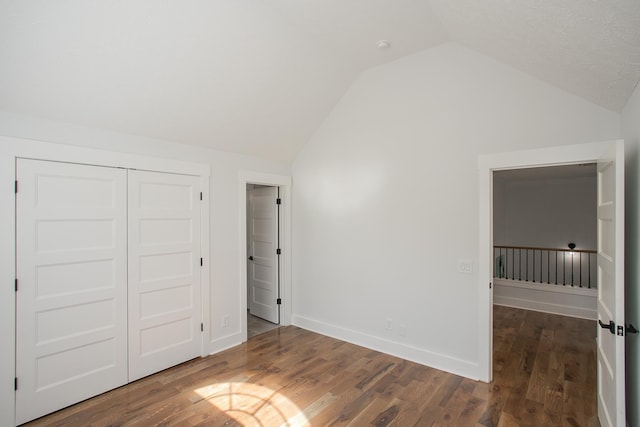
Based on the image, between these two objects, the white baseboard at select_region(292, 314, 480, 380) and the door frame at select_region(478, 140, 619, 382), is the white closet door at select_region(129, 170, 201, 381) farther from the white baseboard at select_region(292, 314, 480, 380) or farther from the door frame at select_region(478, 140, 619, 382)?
the door frame at select_region(478, 140, 619, 382)

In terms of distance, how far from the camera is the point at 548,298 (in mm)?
5539

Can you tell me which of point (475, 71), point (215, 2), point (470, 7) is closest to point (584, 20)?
point (470, 7)

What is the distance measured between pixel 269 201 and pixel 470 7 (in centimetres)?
364

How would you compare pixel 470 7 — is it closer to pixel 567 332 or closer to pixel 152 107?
pixel 152 107

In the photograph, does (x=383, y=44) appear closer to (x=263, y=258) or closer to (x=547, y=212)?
(x=263, y=258)

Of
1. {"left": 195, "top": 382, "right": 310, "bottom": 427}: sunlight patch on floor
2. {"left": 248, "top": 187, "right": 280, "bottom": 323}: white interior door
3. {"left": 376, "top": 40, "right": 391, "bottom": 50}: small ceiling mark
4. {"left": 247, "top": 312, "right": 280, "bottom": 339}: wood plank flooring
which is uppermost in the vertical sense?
{"left": 376, "top": 40, "right": 391, "bottom": 50}: small ceiling mark

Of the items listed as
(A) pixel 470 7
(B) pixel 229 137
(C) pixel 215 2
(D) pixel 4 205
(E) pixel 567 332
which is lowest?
(E) pixel 567 332

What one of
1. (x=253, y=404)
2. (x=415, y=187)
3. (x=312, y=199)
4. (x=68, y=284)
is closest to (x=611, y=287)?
(x=415, y=187)

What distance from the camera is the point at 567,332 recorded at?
4539 mm

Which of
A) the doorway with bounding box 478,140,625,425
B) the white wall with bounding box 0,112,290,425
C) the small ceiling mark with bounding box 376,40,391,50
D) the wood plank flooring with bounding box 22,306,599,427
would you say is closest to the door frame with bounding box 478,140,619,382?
the doorway with bounding box 478,140,625,425

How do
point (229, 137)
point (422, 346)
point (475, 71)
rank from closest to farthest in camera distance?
point (475, 71), point (422, 346), point (229, 137)

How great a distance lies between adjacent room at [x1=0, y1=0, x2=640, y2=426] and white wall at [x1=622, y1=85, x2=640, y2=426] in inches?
1.5

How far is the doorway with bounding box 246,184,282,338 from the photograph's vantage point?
16.2ft

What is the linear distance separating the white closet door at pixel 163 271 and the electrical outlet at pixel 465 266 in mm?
2981
